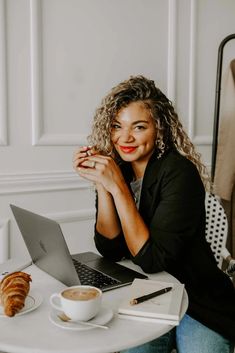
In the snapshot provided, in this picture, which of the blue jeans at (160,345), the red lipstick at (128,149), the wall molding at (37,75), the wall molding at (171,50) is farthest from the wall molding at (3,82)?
the blue jeans at (160,345)

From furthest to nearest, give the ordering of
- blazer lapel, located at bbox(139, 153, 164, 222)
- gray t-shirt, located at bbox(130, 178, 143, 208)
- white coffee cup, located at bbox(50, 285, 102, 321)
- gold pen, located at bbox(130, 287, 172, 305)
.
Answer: gray t-shirt, located at bbox(130, 178, 143, 208), blazer lapel, located at bbox(139, 153, 164, 222), gold pen, located at bbox(130, 287, 172, 305), white coffee cup, located at bbox(50, 285, 102, 321)

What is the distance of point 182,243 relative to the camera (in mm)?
1318

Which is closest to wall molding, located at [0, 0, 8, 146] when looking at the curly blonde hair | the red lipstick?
the curly blonde hair

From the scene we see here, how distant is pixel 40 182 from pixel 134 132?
65 cm

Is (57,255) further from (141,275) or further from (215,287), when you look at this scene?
(215,287)

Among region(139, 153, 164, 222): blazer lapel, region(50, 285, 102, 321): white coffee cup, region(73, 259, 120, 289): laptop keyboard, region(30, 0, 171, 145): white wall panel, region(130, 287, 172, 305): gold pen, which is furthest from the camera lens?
region(30, 0, 171, 145): white wall panel

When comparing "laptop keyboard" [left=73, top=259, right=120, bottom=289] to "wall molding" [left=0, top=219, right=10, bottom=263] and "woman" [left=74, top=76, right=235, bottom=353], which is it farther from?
"wall molding" [left=0, top=219, right=10, bottom=263]

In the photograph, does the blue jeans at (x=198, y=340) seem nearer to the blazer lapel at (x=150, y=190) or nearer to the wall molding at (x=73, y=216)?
the blazer lapel at (x=150, y=190)

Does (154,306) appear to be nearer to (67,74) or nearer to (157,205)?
(157,205)

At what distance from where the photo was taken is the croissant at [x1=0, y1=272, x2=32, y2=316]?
96 centimetres

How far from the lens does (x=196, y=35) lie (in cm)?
234

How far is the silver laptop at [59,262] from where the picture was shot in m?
1.09

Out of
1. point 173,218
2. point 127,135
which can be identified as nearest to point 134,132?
point 127,135

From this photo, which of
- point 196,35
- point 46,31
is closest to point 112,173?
point 46,31
